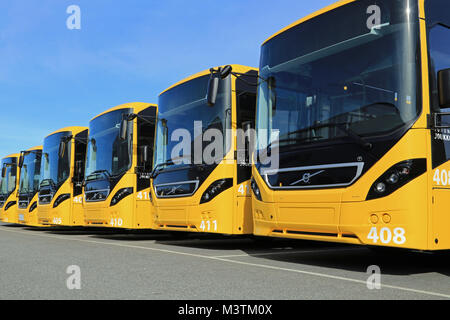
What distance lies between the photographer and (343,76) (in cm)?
626

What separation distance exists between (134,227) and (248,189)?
3.56 metres

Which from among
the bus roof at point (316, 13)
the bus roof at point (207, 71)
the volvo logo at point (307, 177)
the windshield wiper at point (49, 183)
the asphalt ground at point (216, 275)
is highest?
the bus roof at point (316, 13)

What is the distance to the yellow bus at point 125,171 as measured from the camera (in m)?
11.2

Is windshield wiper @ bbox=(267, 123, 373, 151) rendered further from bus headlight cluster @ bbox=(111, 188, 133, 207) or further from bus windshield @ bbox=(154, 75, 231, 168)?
bus headlight cluster @ bbox=(111, 188, 133, 207)

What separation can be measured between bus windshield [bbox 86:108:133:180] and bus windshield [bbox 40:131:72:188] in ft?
6.31

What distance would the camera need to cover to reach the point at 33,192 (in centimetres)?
1773

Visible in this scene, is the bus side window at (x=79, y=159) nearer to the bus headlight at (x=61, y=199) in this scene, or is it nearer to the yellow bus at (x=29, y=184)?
the bus headlight at (x=61, y=199)

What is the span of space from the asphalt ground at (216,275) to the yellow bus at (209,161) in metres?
0.67

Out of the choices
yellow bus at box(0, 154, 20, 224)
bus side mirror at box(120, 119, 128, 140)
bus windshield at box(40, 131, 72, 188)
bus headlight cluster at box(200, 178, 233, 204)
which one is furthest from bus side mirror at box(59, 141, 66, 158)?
bus headlight cluster at box(200, 178, 233, 204)

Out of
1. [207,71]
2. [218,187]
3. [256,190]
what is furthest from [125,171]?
[256,190]

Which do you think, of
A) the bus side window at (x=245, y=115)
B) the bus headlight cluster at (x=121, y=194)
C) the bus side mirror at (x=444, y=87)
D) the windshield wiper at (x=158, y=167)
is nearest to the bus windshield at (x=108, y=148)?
the bus headlight cluster at (x=121, y=194)

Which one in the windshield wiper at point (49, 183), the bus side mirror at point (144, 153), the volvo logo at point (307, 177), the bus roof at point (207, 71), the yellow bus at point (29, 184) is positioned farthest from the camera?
the yellow bus at point (29, 184)

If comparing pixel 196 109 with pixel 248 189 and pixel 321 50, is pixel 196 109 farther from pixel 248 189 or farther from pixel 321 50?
pixel 321 50
